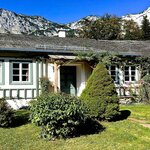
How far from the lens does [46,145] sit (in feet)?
34.4

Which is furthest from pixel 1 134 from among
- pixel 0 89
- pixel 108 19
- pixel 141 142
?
pixel 108 19

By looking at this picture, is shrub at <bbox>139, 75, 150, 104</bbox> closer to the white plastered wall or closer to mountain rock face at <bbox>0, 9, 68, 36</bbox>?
the white plastered wall

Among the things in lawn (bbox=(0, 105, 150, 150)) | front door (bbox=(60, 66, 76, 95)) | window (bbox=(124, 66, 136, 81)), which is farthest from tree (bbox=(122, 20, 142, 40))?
lawn (bbox=(0, 105, 150, 150))

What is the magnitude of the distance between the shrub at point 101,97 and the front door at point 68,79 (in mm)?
8493

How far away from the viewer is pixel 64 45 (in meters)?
23.1

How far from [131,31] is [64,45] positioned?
28179mm

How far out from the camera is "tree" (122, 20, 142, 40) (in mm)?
47756

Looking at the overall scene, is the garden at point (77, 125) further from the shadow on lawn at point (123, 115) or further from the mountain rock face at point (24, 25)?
the mountain rock face at point (24, 25)

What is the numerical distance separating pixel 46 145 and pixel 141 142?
2949mm

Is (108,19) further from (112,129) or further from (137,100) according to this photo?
(112,129)

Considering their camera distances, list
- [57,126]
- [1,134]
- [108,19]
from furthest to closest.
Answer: [108,19]
[1,134]
[57,126]

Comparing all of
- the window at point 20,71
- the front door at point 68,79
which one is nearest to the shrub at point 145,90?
the front door at point 68,79

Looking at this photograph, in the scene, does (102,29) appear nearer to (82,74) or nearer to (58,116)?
(82,74)

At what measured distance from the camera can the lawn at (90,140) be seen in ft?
33.7
